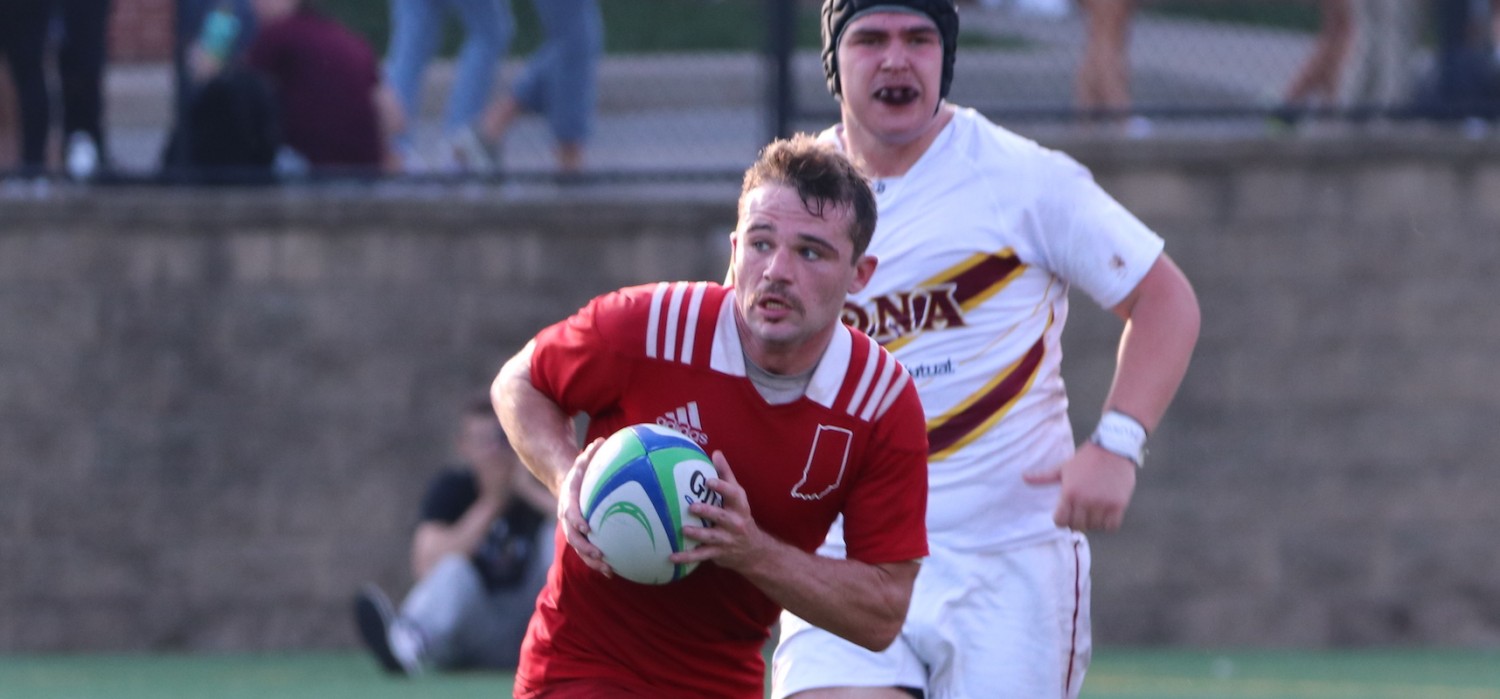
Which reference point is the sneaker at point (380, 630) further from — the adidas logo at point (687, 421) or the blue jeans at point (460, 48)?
the adidas logo at point (687, 421)

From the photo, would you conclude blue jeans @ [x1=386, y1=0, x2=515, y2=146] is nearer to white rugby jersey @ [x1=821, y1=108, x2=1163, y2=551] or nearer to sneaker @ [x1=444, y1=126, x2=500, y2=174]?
sneaker @ [x1=444, y1=126, x2=500, y2=174]

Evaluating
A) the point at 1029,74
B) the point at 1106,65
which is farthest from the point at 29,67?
the point at 1106,65

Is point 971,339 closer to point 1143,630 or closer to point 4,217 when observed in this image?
point 1143,630

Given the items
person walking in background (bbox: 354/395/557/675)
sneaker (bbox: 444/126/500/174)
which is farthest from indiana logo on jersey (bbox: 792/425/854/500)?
sneaker (bbox: 444/126/500/174)

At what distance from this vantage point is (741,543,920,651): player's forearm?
12.9ft

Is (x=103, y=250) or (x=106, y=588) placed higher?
(x=103, y=250)

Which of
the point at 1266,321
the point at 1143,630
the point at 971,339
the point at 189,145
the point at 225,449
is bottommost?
the point at 1143,630

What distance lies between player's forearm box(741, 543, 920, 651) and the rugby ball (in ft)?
0.54

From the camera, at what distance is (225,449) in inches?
437

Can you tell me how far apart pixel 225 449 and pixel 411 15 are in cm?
253

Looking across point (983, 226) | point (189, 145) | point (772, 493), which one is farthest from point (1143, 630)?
point (772, 493)

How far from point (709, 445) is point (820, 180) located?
57 cm

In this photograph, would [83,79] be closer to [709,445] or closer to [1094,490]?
[1094,490]

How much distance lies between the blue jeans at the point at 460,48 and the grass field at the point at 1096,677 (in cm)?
301
